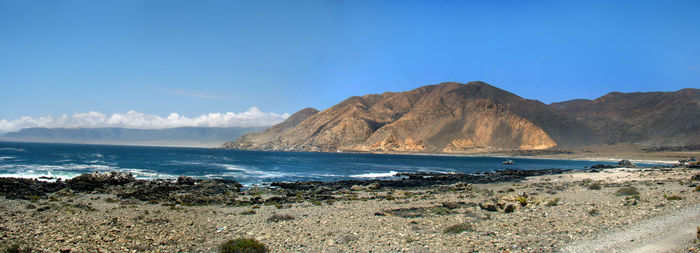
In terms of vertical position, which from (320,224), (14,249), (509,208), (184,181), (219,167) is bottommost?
(219,167)

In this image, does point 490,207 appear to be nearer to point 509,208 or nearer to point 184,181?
point 509,208

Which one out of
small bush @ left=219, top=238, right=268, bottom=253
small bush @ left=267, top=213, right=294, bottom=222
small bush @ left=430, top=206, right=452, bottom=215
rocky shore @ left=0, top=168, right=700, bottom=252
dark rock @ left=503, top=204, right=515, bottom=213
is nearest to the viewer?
small bush @ left=219, top=238, right=268, bottom=253

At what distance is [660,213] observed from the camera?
14969mm

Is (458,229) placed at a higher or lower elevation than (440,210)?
higher

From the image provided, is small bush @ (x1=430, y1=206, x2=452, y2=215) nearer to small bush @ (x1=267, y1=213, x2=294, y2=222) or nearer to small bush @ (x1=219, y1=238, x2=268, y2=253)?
small bush @ (x1=267, y1=213, x2=294, y2=222)

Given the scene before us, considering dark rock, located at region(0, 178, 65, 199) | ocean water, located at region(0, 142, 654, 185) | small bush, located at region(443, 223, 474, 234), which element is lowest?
ocean water, located at region(0, 142, 654, 185)

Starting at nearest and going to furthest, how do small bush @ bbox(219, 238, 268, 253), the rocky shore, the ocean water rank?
small bush @ bbox(219, 238, 268, 253) < the rocky shore < the ocean water

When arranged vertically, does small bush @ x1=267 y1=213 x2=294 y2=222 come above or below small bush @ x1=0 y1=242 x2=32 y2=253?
below

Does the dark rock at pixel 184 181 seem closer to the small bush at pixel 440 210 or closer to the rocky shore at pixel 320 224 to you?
the rocky shore at pixel 320 224

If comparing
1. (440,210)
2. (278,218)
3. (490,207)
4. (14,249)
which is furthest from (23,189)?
(490,207)

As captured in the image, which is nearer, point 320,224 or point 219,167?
point 320,224

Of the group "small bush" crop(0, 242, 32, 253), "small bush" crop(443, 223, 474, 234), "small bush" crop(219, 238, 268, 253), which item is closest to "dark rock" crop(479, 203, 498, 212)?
"small bush" crop(443, 223, 474, 234)

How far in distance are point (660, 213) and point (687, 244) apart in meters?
5.80

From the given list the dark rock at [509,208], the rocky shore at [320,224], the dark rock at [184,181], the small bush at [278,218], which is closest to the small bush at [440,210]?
the rocky shore at [320,224]
